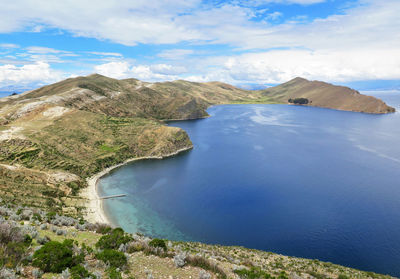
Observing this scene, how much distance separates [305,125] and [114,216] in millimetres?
177864

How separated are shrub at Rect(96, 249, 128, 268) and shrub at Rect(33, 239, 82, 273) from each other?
1473mm

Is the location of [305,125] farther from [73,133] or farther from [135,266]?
[135,266]

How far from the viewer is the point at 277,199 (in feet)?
226

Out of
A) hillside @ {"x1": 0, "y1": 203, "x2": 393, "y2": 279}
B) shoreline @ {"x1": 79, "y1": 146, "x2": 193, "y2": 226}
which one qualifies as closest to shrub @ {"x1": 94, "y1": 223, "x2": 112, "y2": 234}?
hillside @ {"x1": 0, "y1": 203, "x2": 393, "y2": 279}

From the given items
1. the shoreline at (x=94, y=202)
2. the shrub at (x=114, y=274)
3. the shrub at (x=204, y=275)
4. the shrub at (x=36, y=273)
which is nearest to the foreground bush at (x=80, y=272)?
the shrub at (x=114, y=274)

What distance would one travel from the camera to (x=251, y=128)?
183m

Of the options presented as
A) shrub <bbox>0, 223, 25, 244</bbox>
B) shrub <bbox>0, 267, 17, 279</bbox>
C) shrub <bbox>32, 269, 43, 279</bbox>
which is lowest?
shrub <bbox>32, 269, 43, 279</bbox>

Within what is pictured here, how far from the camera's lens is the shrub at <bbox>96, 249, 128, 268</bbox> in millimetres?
16016

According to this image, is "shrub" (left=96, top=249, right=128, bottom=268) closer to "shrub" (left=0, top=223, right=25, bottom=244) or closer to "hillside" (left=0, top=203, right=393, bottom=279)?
"hillside" (left=0, top=203, right=393, bottom=279)

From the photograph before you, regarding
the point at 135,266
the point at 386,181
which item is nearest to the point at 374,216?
the point at 386,181

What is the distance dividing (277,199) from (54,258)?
2532 inches

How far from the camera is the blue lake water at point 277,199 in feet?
165

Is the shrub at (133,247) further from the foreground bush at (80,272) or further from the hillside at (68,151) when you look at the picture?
the foreground bush at (80,272)

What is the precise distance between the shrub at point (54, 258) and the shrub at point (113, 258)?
4.83 feet
